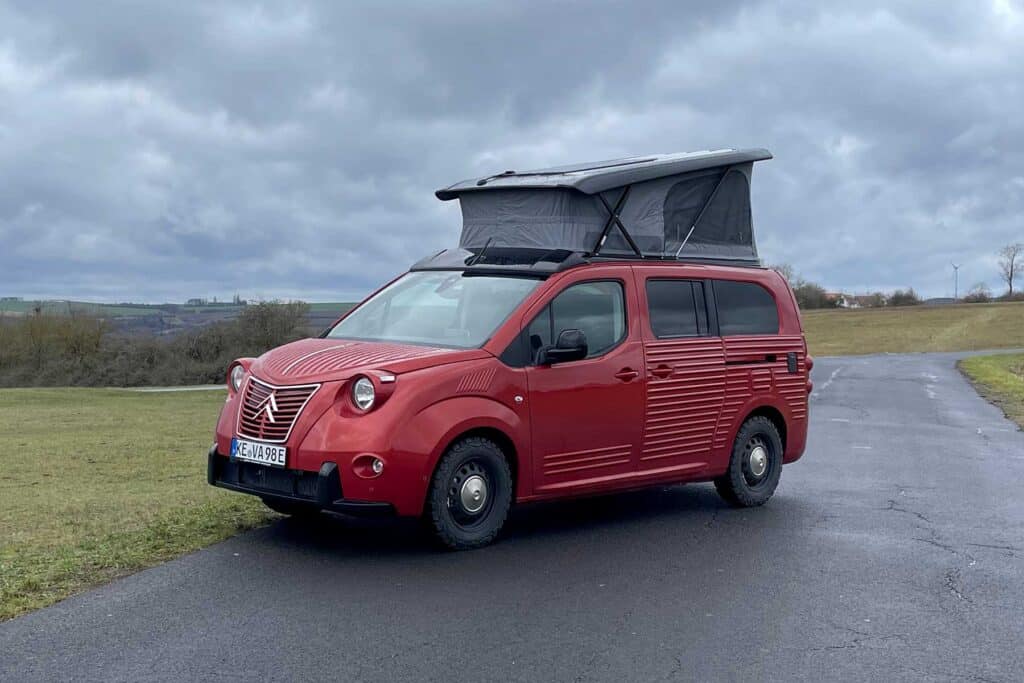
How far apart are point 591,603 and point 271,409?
2.42m

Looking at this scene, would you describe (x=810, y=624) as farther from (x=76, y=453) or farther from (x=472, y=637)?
(x=76, y=453)

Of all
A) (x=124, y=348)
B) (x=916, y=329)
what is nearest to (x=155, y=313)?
(x=124, y=348)

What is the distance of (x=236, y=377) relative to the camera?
851 cm

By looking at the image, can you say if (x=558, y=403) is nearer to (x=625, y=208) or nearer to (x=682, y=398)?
(x=682, y=398)

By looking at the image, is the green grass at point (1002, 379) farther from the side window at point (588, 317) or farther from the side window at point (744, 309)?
the side window at point (588, 317)

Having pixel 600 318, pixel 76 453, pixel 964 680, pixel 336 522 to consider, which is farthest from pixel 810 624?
pixel 76 453

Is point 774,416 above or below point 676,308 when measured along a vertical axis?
below

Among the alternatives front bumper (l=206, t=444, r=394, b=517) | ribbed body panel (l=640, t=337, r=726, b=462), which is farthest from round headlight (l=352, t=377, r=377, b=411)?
ribbed body panel (l=640, t=337, r=726, b=462)

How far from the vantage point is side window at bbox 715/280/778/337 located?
984 cm

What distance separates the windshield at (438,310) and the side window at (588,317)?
0.22m

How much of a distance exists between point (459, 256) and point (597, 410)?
1.73m

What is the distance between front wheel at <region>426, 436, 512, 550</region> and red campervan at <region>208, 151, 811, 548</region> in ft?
0.04

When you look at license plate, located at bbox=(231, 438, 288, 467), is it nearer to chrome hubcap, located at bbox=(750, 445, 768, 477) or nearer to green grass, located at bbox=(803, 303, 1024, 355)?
chrome hubcap, located at bbox=(750, 445, 768, 477)

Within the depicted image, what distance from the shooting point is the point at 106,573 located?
7.02 metres
